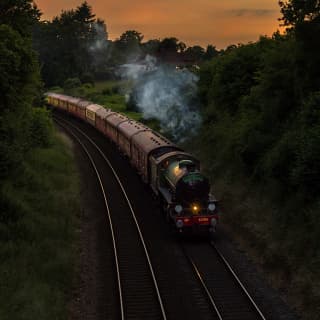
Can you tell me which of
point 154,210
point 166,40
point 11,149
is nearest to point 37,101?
point 154,210

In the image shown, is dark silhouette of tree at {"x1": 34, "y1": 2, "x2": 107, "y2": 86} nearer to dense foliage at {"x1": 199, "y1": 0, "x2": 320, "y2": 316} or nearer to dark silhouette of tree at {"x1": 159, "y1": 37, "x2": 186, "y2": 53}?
dark silhouette of tree at {"x1": 159, "y1": 37, "x2": 186, "y2": 53}

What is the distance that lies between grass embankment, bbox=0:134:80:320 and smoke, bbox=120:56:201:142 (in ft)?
65.0

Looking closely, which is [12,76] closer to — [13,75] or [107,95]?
[13,75]

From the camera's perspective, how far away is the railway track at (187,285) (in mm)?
18750

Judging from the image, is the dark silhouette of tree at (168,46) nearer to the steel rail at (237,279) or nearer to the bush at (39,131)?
the bush at (39,131)

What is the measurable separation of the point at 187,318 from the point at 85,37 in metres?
149

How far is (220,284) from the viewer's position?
2120 cm

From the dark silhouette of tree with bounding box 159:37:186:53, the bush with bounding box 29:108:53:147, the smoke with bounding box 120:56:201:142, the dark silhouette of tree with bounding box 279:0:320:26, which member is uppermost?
the dark silhouette of tree with bounding box 159:37:186:53

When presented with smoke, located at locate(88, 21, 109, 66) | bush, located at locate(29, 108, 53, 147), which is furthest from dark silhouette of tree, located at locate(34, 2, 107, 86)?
bush, located at locate(29, 108, 53, 147)

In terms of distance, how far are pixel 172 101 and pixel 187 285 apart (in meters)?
43.0

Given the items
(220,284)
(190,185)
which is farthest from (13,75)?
(220,284)

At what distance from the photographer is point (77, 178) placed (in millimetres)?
40000

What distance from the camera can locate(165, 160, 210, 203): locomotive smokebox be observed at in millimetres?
26188

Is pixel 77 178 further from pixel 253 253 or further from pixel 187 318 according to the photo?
pixel 187 318
